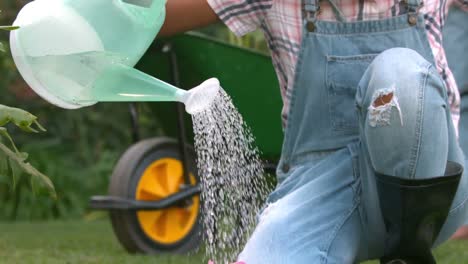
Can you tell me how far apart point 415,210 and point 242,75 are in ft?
5.77

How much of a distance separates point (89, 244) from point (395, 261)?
6.72 ft

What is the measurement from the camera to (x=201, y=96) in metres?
1.69

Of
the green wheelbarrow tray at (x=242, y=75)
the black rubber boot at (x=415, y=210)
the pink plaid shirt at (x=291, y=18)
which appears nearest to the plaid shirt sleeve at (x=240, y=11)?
the pink plaid shirt at (x=291, y=18)

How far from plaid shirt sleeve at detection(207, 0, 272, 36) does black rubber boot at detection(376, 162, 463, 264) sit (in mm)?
391

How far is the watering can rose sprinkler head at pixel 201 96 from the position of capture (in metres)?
1.68

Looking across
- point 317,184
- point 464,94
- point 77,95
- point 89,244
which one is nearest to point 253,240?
point 317,184

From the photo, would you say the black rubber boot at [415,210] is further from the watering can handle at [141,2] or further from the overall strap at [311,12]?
the watering can handle at [141,2]

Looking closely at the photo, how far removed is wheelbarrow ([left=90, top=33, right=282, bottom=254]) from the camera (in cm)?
339

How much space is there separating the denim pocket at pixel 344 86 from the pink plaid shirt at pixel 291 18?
0.08m

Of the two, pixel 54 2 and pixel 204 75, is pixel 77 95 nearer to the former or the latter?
pixel 54 2

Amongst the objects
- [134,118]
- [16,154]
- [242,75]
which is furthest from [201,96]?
[134,118]

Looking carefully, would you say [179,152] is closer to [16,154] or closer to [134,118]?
[134,118]

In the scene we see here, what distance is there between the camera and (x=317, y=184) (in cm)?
182

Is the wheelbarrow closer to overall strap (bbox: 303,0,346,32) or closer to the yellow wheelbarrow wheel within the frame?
the yellow wheelbarrow wheel
